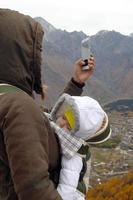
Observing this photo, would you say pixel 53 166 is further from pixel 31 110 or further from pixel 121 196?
pixel 121 196

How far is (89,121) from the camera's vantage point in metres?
2.64

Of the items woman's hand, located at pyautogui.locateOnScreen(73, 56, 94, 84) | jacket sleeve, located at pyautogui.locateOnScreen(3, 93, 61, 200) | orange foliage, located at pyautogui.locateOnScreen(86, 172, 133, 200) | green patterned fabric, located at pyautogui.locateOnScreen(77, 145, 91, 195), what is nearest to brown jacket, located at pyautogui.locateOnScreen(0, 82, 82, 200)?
jacket sleeve, located at pyautogui.locateOnScreen(3, 93, 61, 200)

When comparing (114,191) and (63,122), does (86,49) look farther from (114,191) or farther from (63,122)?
(114,191)

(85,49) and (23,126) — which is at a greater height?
(23,126)

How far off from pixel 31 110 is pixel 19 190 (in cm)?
33

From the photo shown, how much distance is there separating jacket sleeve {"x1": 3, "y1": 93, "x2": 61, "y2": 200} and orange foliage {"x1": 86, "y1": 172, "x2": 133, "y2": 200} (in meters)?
63.2

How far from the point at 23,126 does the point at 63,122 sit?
49 centimetres

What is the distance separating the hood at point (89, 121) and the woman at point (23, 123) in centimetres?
15

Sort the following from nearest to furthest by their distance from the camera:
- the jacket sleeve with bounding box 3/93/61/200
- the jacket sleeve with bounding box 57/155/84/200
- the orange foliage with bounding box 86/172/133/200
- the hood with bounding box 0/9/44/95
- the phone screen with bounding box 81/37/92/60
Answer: the jacket sleeve with bounding box 3/93/61/200
the hood with bounding box 0/9/44/95
the jacket sleeve with bounding box 57/155/84/200
the phone screen with bounding box 81/37/92/60
the orange foliage with bounding box 86/172/133/200

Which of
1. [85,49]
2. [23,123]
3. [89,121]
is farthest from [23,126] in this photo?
[85,49]

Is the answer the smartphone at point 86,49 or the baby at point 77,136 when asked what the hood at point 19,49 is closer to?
the baby at point 77,136

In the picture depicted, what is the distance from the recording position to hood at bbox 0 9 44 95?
2434mm

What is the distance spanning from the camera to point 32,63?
250 centimetres

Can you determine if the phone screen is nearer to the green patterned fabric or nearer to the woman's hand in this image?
the woman's hand
